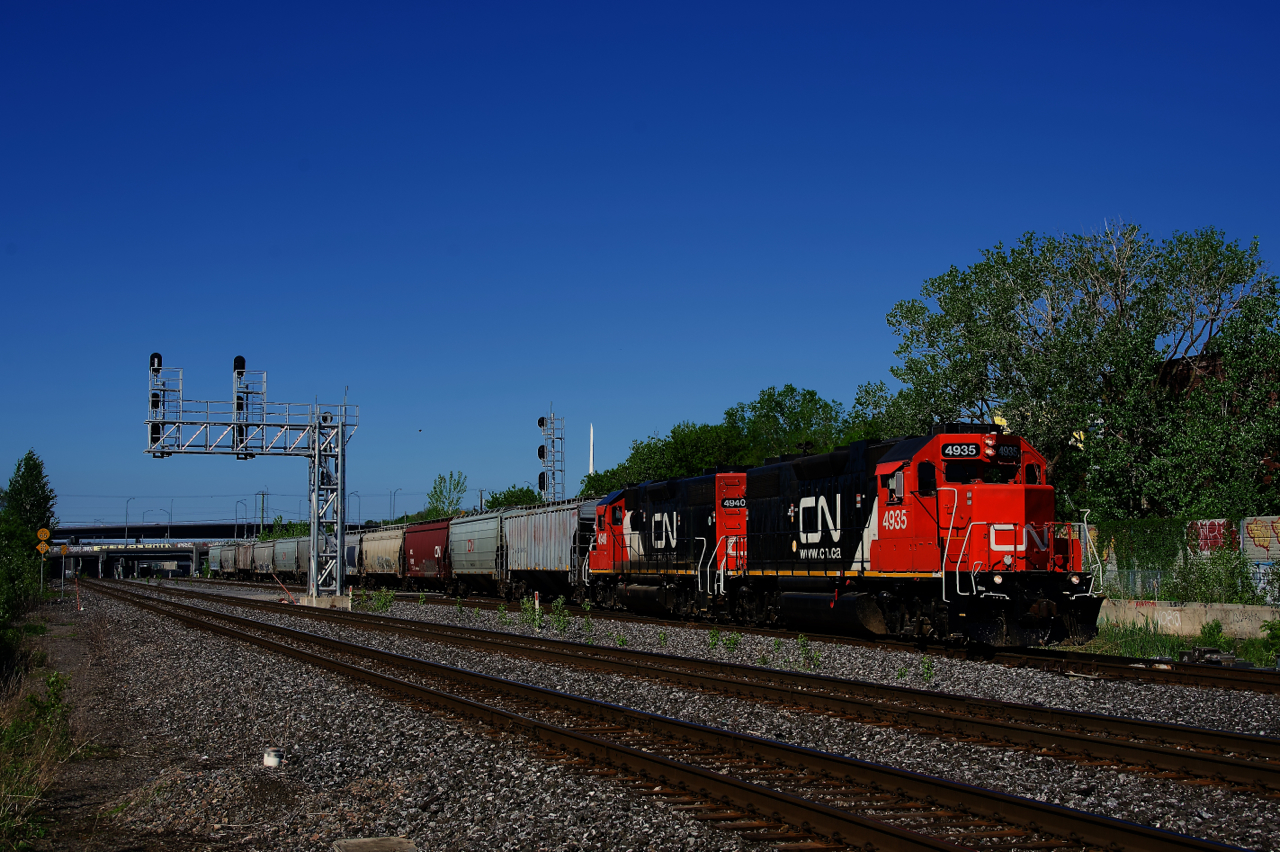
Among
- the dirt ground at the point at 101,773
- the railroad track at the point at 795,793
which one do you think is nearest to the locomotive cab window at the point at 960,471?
the railroad track at the point at 795,793

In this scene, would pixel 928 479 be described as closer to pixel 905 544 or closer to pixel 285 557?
pixel 905 544

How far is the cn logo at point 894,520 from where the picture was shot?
1742cm

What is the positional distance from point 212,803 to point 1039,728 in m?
7.54

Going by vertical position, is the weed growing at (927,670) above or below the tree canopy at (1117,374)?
below

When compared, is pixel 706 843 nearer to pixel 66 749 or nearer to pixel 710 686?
pixel 710 686

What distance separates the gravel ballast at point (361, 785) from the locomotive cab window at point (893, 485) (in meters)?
8.92

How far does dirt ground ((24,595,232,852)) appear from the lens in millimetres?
7480

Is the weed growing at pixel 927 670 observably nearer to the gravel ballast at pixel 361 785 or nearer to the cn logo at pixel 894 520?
the cn logo at pixel 894 520

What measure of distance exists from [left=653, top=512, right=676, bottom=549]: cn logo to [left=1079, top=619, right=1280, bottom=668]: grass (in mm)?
10309

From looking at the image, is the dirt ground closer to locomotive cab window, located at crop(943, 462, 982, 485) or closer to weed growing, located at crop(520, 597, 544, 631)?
weed growing, located at crop(520, 597, 544, 631)

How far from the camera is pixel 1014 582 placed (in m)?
15.8

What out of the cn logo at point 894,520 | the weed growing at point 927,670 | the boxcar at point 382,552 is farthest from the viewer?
the boxcar at point 382,552

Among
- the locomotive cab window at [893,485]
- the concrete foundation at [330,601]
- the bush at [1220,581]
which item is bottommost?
the concrete foundation at [330,601]

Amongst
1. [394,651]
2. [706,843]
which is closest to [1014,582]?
[706,843]
